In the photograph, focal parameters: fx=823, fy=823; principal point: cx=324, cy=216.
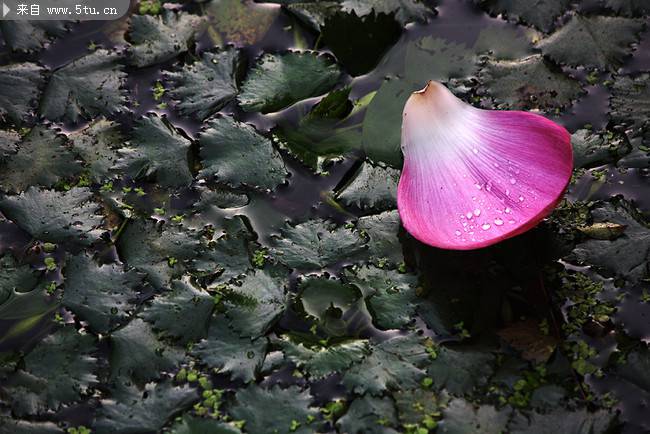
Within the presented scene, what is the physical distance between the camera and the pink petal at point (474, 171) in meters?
1.38

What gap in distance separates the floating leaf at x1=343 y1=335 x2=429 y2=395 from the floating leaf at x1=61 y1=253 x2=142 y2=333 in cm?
44

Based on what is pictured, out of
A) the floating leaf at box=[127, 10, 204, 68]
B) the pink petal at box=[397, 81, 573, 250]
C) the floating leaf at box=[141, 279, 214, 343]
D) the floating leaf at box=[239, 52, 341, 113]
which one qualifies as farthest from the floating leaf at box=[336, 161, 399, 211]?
the floating leaf at box=[127, 10, 204, 68]

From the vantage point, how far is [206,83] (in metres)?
1.78

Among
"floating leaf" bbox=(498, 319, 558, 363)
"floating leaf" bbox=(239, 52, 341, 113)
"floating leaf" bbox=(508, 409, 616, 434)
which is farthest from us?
"floating leaf" bbox=(239, 52, 341, 113)

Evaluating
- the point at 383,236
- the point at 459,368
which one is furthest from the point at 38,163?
the point at 459,368

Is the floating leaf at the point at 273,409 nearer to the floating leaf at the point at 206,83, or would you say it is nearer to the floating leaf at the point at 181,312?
the floating leaf at the point at 181,312

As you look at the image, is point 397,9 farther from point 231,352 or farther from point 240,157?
point 231,352

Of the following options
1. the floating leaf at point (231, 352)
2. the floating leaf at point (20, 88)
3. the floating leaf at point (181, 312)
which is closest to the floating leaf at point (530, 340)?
the floating leaf at point (231, 352)

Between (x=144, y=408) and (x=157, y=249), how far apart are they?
32 cm

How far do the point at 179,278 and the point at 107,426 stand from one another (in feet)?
0.98

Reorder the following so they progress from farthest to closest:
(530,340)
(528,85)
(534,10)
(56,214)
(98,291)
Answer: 1. (534,10)
2. (528,85)
3. (56,214)
4. (98,291)
5. (530,340)

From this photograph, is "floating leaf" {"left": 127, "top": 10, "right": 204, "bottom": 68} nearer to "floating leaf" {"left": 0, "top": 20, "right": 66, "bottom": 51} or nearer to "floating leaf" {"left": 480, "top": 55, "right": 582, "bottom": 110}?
"floating leaf" {"left": 0, "top": 20, "right": 66, "bottom": 51}

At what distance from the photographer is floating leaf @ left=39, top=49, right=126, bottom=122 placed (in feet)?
5.85

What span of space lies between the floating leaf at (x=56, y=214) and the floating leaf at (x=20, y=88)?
0.23 m
